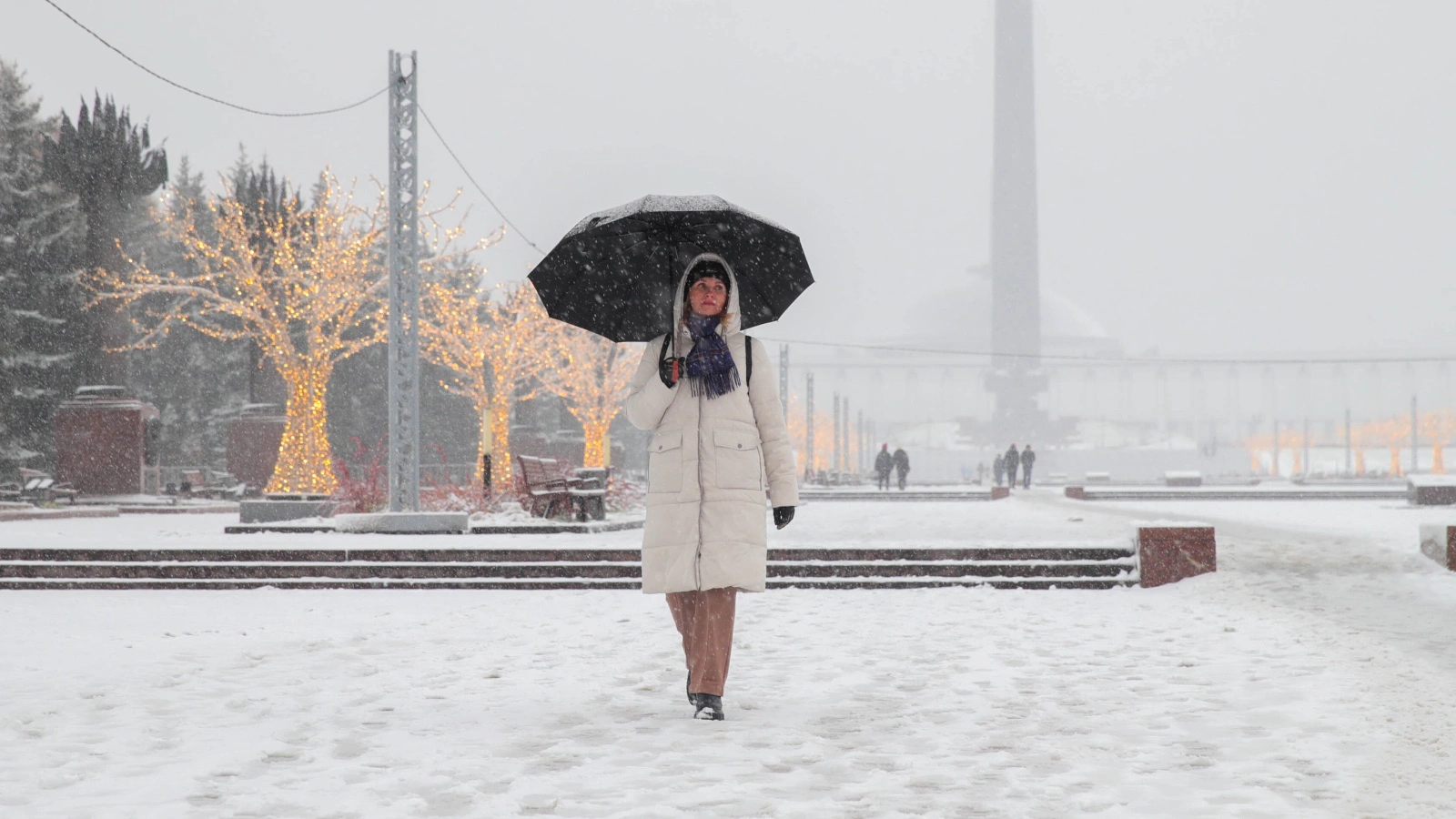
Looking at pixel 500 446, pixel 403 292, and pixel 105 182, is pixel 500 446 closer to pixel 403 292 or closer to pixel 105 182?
pixel 403 292

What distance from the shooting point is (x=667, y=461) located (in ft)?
18.5

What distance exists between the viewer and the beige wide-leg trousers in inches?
218

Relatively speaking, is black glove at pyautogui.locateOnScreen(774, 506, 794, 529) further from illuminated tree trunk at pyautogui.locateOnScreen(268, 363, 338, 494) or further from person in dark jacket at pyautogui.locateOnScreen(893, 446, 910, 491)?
person in dark jacket at pyautogui.locateOnScreen(893, 446, 910, 491)

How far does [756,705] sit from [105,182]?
1122 inches

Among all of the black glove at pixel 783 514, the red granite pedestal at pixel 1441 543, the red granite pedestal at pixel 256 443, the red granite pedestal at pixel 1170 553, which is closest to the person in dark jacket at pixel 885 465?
the red granite pedestal at pixel 256 443

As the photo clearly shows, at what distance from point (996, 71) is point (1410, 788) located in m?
114

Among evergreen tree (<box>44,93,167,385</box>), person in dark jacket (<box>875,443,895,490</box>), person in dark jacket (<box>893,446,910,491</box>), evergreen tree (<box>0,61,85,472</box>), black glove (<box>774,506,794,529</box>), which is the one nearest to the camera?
black glove (<box>774,506,794,529</box>)

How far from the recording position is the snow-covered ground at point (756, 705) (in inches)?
171

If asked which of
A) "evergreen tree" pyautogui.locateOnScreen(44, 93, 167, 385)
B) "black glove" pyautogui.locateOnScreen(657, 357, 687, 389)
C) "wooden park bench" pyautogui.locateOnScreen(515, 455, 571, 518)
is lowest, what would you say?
"wooden park bench" pyautogui.locateOnScreen(515, 455, 571, 518)

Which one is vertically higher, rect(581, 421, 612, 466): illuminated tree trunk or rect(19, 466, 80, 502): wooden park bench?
rect(581, 421, 612, 466): illuminated tree trunk

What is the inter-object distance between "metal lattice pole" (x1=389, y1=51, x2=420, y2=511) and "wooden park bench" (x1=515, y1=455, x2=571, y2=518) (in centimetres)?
168

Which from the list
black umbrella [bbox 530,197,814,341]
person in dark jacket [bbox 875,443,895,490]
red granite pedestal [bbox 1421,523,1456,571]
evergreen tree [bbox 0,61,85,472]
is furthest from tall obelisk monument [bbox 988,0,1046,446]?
black umbrella [bbox 530,197,814,341]

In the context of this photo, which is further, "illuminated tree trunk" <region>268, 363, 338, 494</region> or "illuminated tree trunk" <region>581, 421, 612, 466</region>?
"illuminated tree trunk" <region>581, 421, 612, 466</region>

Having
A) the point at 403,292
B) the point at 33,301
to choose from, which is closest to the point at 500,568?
the point at 403,292
